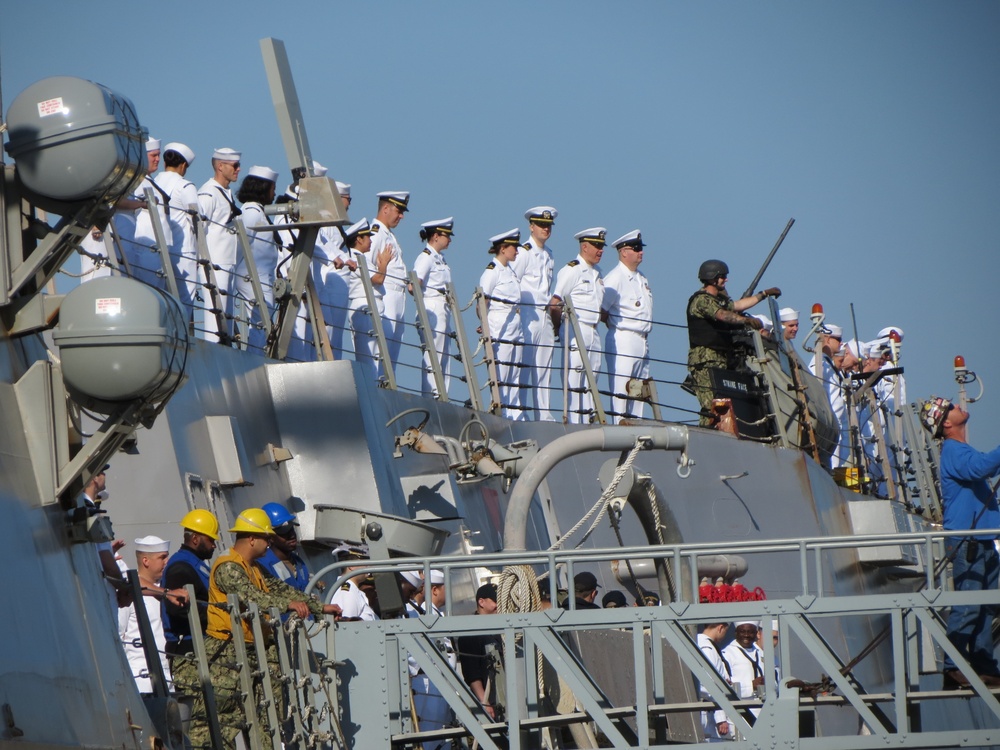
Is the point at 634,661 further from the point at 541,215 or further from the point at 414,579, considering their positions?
the point at 541,215

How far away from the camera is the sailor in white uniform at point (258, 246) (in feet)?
39.9

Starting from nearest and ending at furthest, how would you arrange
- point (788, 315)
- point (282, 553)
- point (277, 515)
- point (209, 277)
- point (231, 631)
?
point (231, 631) → point (282, 553) → point (277, 515) → point (209, 277) → point (788, 315)

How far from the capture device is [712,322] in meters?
14.5

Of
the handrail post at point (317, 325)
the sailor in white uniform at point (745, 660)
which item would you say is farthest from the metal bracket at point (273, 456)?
the sailor in white uniform at point (745, 660)

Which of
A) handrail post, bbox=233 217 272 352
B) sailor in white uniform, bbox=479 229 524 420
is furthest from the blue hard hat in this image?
sailor in white uniform, bbox=479 229 524 420

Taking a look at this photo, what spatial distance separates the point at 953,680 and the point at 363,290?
6.97 metres

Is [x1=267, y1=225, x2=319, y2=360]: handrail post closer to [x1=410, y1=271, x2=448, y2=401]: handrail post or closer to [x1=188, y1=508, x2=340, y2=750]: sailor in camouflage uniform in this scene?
[x1=410, y1=271, x2=448, y2=401]: handrail post

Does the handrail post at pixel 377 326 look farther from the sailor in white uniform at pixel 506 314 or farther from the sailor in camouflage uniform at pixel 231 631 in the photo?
the sailor in camouflage uniform at pixel 231 631

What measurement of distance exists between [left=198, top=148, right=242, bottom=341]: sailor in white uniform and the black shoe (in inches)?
225

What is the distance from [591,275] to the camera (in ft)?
52.3

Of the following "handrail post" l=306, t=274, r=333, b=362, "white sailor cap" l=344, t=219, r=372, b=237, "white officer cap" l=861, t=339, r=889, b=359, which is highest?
"white sailor cap" l=344, t=219, r=372, b=237

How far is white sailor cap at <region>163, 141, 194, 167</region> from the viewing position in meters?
12.2

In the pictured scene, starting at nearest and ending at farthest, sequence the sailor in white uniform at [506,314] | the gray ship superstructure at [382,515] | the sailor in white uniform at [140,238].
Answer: the gray ship superstructure at [382,515] → the sailor in white uniform at [140,238] → the sailor in white uniform at [506,314]

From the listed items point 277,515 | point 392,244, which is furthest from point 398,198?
point 277,515
